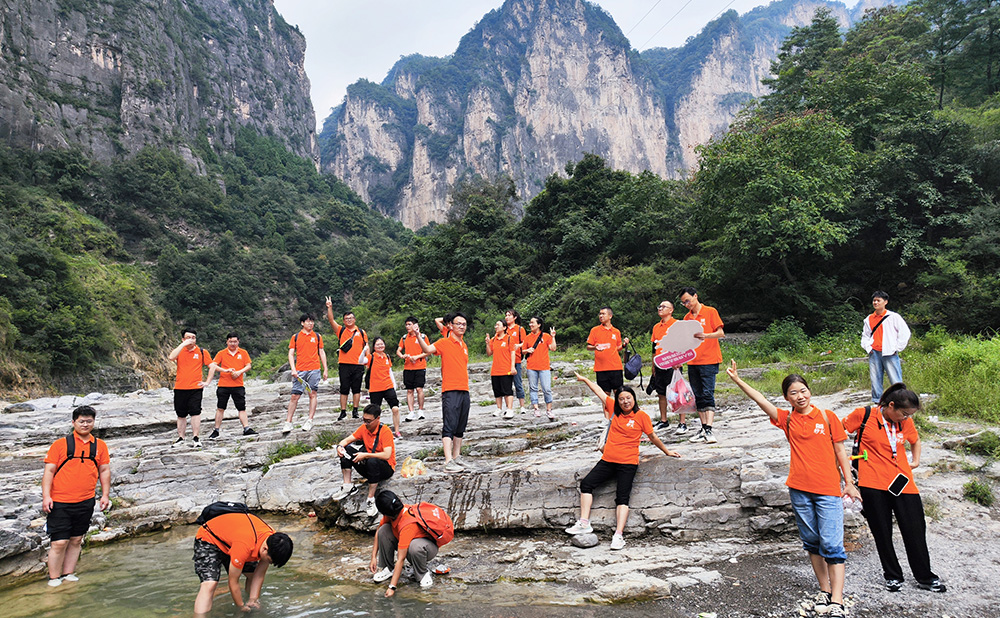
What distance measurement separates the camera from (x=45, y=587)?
502 cm

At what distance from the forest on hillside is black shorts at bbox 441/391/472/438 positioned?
11739 millimetres

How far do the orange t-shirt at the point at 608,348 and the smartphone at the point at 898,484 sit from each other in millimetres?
3702

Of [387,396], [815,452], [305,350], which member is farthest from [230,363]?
[815,452]

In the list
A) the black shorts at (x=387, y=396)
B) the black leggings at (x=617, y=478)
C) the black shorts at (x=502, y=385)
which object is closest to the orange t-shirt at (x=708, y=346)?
the black leggings at (x=617, y=478)

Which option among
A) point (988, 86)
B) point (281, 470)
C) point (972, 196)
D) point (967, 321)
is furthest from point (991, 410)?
point (988, 86)

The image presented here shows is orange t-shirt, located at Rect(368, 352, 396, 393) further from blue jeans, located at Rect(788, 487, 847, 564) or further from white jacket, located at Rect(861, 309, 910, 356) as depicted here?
white jacket, located at Rect(861, 309, 910, 356)

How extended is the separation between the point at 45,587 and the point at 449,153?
108798mm

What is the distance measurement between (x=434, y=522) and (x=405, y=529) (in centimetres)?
26

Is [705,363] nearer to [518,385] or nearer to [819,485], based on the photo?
[819,485]

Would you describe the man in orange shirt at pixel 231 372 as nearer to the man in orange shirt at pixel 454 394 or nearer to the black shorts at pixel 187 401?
the black shorts at pixel 187 401

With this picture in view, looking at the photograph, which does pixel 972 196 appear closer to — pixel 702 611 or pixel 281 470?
pixel 702 611

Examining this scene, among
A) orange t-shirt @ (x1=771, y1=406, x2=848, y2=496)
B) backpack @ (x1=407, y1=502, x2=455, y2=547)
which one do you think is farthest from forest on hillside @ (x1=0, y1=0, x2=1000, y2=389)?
backpack @ (x1=407, y1=502, x2=455, y2=547)

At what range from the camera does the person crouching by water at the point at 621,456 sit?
4.76 meters

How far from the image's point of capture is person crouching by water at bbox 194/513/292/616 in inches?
160
